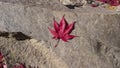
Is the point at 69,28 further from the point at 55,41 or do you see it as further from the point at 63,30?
the point at 55,41

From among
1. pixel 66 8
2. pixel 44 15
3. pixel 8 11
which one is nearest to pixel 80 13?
pixel 66 8

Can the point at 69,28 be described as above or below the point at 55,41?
above

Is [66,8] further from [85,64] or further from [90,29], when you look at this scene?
[85,64]

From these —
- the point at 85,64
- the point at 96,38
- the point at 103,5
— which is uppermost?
the point at 103,5

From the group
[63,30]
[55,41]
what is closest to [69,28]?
[63,30]
